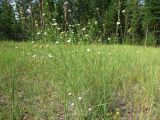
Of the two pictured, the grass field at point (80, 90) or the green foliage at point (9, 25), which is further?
the green foliage at point (9, 25)

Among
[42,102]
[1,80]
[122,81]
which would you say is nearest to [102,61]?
[122,81]

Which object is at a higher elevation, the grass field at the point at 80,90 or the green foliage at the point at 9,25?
the green foliage at the point at 9,25

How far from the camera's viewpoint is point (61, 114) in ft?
9.12

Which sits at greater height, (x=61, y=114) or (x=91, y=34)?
(x=91, y=34)

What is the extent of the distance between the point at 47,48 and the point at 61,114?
1318 mm

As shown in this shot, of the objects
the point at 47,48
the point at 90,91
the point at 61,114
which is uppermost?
the point at 47,48

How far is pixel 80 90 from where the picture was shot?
278cm

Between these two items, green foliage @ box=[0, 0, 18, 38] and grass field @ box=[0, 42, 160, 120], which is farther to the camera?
green foliage @ box=[0, 0, 18, 38]

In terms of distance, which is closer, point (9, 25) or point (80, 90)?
point (80, 90)

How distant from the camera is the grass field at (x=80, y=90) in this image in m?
2.54

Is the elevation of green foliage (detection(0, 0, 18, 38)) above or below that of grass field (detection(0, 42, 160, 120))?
above

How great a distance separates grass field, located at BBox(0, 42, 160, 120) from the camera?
254cm

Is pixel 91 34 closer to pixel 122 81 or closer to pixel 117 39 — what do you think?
pixel 117 39

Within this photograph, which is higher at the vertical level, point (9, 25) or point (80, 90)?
point (9, 25)
